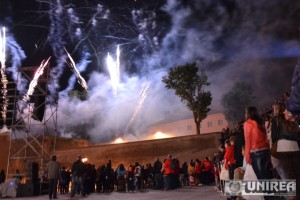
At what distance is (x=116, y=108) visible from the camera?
39.9 metres

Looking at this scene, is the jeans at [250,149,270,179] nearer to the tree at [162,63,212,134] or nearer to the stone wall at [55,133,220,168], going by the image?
the stone wall at [55,133,220,168]

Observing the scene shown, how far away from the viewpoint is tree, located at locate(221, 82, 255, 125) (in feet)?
138

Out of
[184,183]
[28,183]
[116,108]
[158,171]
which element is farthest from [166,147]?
[116,108]

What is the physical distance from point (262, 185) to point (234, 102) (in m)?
39.3

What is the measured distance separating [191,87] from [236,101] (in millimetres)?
11194

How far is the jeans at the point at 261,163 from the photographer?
15.7 feet

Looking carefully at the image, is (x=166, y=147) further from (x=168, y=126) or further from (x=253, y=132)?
(x=168, y=126)

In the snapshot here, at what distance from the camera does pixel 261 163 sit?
15.8ft

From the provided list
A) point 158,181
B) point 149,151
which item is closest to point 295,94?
point 158,181

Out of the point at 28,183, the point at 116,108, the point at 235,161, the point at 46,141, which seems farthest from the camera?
the point at 116,108

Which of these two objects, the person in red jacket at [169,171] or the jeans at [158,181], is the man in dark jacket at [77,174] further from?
the jeans at [158,181]

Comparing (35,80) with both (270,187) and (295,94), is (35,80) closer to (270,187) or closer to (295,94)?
(270,187)

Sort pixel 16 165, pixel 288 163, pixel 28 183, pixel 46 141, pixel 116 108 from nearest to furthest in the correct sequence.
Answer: pixel 288 163
pixel 28 183
pixel 16 165
pixel 46 141
pixel 116 108

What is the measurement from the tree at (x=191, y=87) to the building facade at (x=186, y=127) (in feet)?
42.4
